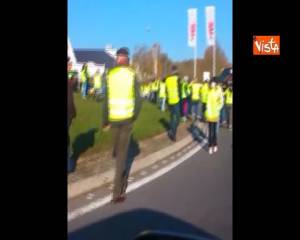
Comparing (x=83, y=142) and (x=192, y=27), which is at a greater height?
(x=192, y=27)

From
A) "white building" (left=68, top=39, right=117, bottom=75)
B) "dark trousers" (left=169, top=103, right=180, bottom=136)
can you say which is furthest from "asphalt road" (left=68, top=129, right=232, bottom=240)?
"white building" (left=68, top=39, right=117, bottom=75)

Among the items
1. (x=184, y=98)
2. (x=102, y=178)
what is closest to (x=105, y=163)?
(x=102, y=178)

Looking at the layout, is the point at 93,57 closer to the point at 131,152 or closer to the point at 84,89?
the point at 84,89

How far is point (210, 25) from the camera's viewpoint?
2.54 meters

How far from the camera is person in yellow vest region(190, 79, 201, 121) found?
2.81 metres

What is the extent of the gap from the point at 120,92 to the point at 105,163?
37cm

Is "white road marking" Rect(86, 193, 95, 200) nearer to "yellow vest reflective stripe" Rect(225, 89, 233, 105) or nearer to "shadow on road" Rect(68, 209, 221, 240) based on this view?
"shadow on road" Rect(68, 209, 221, 240)

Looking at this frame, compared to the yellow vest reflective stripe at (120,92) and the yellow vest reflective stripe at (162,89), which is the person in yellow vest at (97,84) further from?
the yellow vest reflective stripe at (162,89)

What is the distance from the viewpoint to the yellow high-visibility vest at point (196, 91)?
2.81 metres
